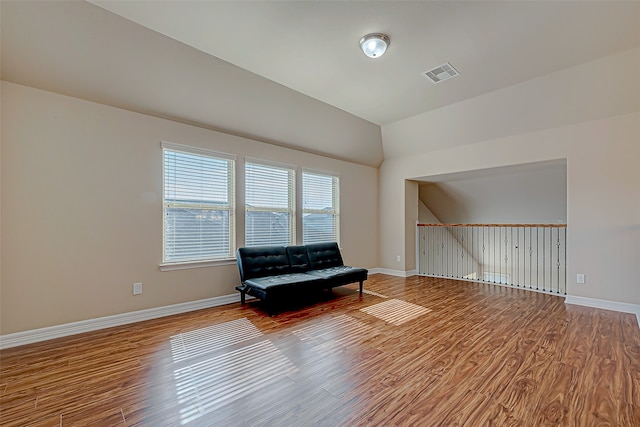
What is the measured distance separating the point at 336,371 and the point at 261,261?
7.35 feet

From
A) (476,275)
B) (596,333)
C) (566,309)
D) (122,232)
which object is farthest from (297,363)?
(476,275)

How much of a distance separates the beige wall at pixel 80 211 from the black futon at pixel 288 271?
0.61 m

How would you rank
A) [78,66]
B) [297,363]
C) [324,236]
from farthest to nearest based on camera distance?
[324,236], [78,66], [297,363]

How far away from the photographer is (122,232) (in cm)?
336

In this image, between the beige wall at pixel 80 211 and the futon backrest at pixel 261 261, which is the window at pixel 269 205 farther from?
the beige wall at pixel 80 211

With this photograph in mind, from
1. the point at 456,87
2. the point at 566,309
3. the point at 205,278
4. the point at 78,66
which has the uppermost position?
the point at 456,87

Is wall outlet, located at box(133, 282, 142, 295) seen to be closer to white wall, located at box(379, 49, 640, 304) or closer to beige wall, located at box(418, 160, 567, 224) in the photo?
white wall, located at box(379, 49, 640, 304)

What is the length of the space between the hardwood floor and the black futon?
373 millimetres

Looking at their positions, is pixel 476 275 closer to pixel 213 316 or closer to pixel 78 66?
pixel 213 316

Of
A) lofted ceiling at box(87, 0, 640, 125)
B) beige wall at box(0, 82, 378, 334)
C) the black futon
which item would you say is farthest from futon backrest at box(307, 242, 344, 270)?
lofted ceiling at box(87, 0, 640, 125)

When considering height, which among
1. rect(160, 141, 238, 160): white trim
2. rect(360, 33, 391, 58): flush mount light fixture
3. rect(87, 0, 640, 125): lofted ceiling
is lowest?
rect(160, 141, 238, 160): white trim

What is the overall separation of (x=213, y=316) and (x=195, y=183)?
184 centimetres

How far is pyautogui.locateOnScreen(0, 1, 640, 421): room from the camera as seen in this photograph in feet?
8.81

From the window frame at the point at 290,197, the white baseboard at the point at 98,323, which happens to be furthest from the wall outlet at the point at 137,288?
the window frame at the point at 290,197
